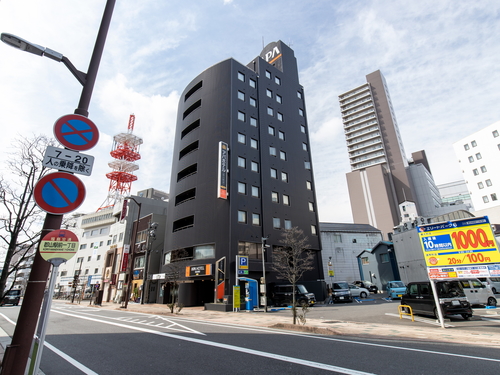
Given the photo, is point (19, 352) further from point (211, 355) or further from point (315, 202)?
point (315, 202)

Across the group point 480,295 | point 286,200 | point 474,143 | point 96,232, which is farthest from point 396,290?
point 96,232

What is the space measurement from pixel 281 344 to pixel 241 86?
34567mm

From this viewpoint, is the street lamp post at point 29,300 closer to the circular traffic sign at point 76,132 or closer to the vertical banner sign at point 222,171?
the circular traffic sign at point 76,132

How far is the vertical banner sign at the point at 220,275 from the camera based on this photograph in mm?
25711

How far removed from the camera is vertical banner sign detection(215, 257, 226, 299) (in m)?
25.7

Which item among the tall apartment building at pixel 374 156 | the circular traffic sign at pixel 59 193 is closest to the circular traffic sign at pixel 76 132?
the circular traffic sign at pixel 59 193

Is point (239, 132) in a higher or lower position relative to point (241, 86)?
lower

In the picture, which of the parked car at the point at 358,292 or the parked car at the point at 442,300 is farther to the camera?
the parked car at the point at 358,292

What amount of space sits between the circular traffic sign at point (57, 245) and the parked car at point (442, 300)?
15.1 m

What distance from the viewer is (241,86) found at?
36.9 m

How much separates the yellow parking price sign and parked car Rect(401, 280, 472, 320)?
2182 millimetres

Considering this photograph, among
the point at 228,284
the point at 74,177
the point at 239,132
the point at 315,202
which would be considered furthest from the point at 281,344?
the point at 315,202

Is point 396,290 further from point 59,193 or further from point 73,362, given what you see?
point 59,193

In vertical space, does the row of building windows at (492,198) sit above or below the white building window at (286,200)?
above
